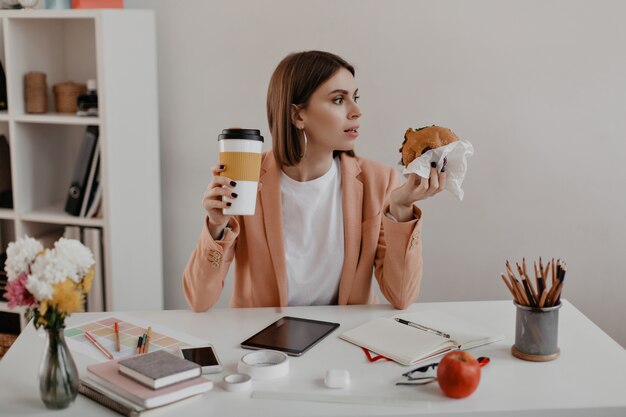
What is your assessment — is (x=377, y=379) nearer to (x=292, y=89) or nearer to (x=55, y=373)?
(x=55, y=373)

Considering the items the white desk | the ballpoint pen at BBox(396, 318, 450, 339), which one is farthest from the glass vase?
the ballpoint pen at BBox(396, 318, 450, 339)

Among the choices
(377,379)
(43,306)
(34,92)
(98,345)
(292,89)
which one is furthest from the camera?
(34,92)

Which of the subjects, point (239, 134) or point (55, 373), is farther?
point (239, 134)

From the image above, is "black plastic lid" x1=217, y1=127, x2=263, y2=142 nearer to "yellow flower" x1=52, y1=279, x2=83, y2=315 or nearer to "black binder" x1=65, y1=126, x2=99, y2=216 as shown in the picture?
"yellow flower" x1=52, y1=279, x2=83, y2=315

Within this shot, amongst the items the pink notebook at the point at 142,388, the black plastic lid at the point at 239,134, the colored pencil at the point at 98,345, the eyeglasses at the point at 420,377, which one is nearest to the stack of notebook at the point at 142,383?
the pink notebook at the point at 142,388

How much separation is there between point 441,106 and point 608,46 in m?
0.66

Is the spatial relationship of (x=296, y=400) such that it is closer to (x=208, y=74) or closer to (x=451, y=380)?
(x=451, y=380)

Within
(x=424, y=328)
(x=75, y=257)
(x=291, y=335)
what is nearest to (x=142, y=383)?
(x=75, y=257)

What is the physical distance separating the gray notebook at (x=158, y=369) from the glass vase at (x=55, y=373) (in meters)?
0.11

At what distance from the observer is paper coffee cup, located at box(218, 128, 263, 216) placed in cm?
152

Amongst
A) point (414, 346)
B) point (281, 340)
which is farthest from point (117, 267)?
point (414, 346)

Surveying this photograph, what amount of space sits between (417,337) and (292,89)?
0.79 m

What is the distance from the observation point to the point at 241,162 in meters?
1.54

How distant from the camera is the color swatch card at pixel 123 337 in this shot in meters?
1.48
